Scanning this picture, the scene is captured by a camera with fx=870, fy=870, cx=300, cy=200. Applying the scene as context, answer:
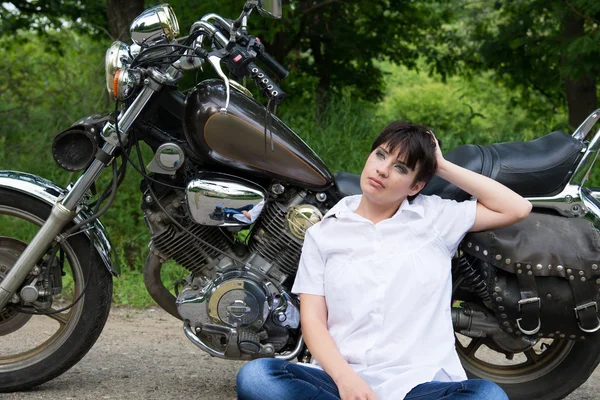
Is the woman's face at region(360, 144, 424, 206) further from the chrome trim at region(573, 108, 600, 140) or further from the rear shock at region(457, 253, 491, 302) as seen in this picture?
the chrome trim at region(573, 108, 600, 140)

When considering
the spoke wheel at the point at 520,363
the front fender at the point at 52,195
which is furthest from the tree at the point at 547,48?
the front fender at the point at 52,195

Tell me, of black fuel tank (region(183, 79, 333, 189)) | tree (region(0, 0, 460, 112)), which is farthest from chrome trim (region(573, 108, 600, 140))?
tree (region(0, 0, 460, 112))

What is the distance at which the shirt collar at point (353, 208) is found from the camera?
3037mm

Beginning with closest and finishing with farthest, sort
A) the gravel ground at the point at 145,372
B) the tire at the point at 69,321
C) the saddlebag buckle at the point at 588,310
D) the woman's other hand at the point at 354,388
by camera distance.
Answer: the woman's other hand at the point at 354,388
the saddlebag buckle at the point at 588,310
the tire at the point at 69,321
the gravel ground at the point at 145,372

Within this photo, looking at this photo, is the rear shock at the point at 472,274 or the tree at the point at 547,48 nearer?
the rear shock at the point at 472,274

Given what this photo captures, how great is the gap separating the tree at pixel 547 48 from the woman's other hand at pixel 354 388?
4.80m

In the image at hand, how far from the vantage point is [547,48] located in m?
7.93

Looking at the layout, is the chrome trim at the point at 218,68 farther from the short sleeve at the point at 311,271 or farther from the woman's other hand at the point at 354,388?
the woman's other hand at the point at 354,388

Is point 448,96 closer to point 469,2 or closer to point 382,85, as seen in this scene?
point 469,2

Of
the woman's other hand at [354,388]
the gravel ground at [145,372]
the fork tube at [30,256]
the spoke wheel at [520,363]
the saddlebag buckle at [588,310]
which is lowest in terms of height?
the gravel ground at [145,372]

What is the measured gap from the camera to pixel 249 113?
11.0 feet

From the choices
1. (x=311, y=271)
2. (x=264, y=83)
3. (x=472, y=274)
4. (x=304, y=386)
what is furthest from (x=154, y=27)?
(x=472, y=274)

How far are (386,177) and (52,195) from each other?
1448mm

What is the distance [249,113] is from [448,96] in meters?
14.9
